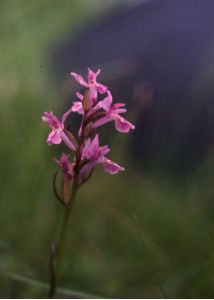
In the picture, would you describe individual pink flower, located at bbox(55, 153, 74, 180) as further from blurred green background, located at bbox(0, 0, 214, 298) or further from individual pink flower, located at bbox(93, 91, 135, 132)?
blurred green background, located at bbox(0, 0, 214, 298)

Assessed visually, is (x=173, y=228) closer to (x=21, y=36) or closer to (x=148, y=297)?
(x=148, y=297)

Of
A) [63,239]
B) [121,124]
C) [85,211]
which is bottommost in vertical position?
[85,211]

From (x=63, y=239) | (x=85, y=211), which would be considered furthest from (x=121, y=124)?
(x=85, y=211)

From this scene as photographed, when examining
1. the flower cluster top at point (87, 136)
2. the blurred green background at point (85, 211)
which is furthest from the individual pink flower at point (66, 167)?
the blurred green background at point (85, 211)

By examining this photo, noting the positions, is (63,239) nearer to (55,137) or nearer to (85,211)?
(55,137)

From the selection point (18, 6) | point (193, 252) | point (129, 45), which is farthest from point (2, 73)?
point (193, 252)

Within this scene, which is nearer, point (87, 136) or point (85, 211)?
point (87, 136)

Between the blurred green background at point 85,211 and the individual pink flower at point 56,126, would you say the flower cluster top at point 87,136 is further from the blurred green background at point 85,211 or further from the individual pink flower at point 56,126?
the blurred green background at point 85,211

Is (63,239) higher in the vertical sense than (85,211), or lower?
higher
